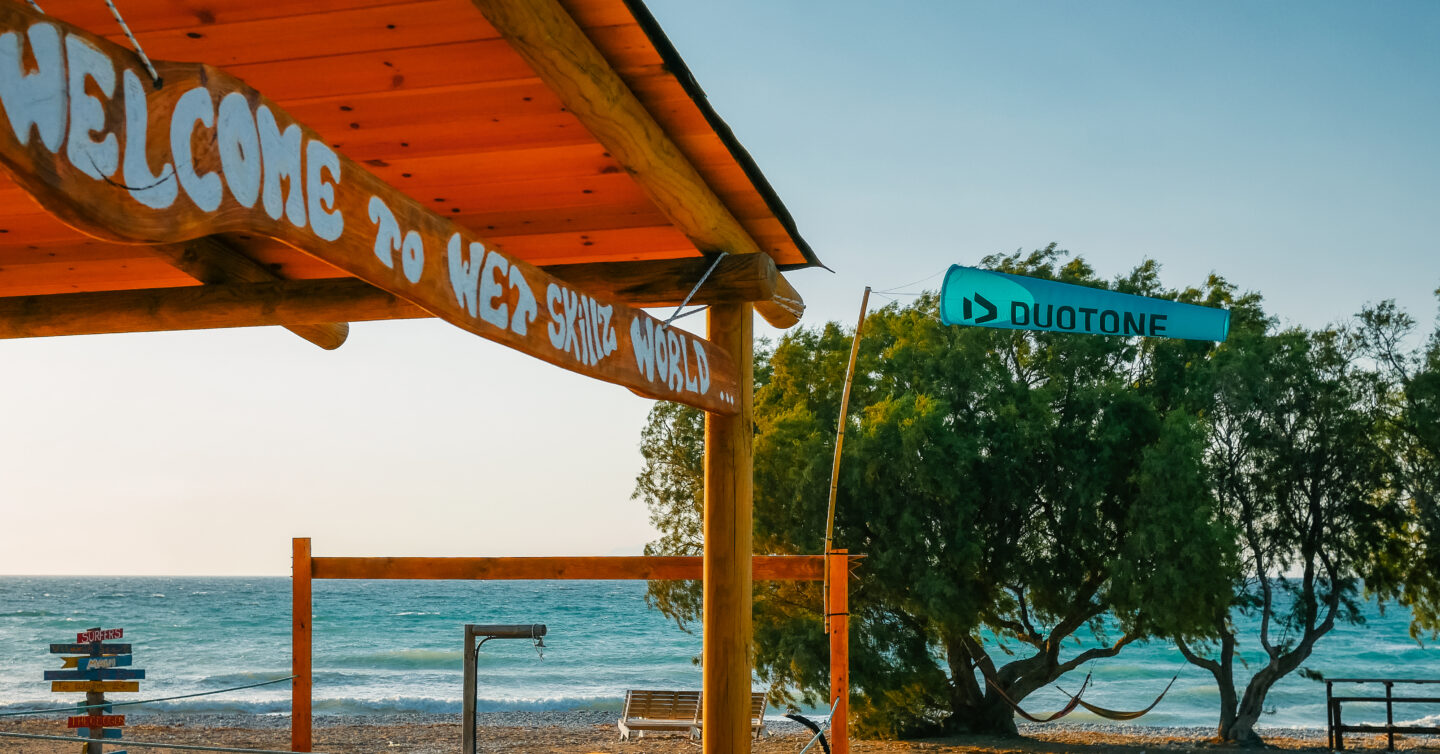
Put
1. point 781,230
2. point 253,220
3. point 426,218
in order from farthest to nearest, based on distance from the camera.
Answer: point 781,230 < point 426,218 < point 253,220

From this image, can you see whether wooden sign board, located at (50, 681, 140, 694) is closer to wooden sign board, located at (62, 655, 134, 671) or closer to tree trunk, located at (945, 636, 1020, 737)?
wooden sign board, located at (62, 655, 134, 671)

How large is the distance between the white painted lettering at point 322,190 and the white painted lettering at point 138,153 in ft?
1.10

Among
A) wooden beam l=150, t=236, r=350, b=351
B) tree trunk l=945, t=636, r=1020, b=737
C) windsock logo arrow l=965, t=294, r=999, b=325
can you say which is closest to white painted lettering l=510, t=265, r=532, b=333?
wooden beam l=150, t=236, r=350, b=351

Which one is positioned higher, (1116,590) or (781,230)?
(781,230)

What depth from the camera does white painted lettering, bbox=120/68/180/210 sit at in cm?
145

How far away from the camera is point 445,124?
3.17 m

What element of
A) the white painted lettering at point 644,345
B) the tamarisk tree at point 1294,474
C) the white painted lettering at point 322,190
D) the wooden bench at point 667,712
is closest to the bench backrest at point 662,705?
the wooden bench at point 667,712

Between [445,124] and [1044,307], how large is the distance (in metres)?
2.41

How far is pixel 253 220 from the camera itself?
5.51 ft

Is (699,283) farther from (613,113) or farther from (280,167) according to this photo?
(280,167)

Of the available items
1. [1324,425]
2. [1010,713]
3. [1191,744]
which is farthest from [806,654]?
[1324,425]

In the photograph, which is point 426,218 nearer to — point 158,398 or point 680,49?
point 680,49

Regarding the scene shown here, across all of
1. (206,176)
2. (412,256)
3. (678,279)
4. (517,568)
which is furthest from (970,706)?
(206,176)

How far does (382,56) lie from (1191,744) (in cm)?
1250
